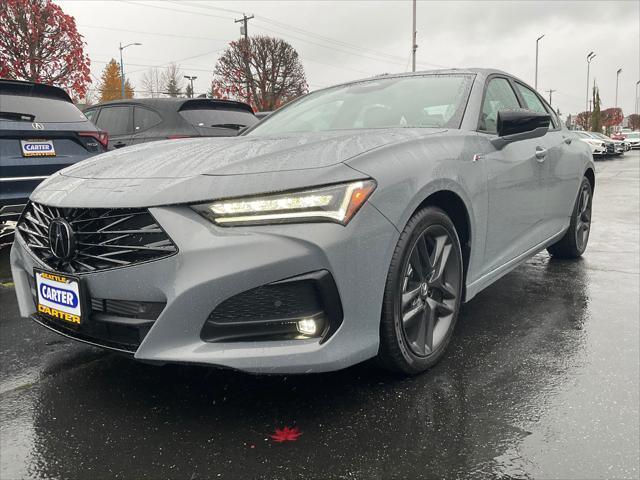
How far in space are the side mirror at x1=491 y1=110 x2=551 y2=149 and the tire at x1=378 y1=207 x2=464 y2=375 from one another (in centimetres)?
78

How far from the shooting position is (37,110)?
460 centimetres

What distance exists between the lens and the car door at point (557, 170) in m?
3.93

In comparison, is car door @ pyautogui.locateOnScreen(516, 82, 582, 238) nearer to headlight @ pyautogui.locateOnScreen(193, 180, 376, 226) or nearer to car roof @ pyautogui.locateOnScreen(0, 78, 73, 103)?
headlight @ pyautogui.locateOnScreen(193, 180, 376, 226)

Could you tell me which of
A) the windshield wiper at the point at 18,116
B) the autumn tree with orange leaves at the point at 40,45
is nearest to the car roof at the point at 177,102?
the windshield wiper at the point at 18,116

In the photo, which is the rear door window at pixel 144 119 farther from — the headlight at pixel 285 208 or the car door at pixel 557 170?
the headlight at pixel 285 208

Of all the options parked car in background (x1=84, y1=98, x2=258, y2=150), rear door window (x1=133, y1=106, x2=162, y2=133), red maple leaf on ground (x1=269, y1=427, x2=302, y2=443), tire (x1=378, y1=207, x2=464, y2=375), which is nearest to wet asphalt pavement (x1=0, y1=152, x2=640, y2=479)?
red maple leaf on ground (x1=269, y1=427, x2=302, y2=443)

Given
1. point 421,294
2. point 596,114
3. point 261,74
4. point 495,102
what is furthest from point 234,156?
point 596,114

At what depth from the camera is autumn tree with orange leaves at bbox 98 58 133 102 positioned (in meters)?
64.8

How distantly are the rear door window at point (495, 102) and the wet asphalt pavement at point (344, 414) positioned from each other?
1.17 metres

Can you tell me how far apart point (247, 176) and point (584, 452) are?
155cm

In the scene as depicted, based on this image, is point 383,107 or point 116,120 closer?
point 383,107

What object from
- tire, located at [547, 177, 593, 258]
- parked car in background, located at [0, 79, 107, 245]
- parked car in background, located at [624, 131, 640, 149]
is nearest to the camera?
parked car in background, located at [0, 79, 107, 245]

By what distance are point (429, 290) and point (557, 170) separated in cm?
201

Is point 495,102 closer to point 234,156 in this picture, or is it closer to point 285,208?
point 234,156
